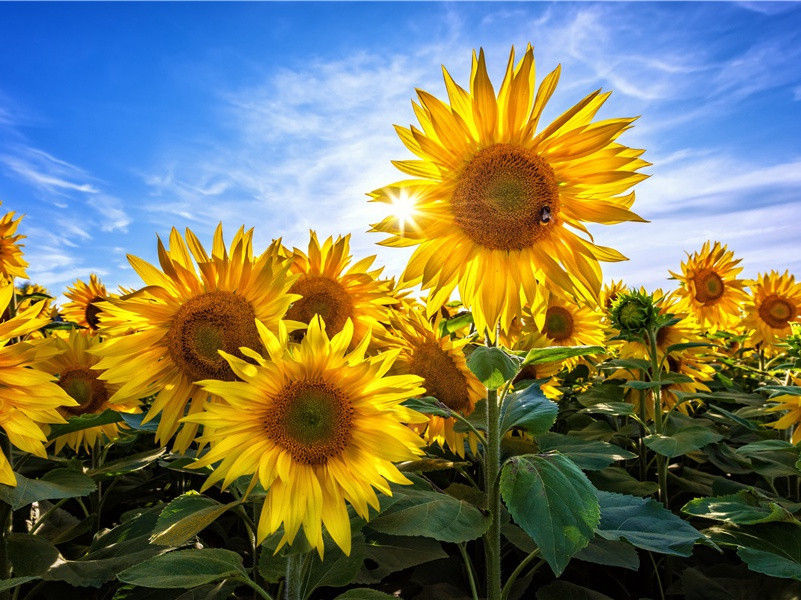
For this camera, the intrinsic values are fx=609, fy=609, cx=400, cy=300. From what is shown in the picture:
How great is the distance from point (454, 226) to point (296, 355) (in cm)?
80

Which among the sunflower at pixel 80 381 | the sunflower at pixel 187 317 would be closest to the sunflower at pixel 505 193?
the sunflower at pixel 187 317

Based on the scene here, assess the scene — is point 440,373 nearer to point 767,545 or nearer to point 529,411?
point 529,411

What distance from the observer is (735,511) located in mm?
2400

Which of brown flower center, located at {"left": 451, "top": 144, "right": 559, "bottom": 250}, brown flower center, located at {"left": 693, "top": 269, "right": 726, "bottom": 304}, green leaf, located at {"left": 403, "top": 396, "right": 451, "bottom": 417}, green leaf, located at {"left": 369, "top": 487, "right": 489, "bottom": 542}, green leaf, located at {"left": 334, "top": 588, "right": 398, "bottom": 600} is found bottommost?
green leaf, located at {"left": 334, "top": 588, "right": 398, "bottom": 600}

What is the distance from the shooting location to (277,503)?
177cm

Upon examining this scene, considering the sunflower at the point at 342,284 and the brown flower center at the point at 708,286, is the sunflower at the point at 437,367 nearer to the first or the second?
the sunflower at the point at 342,284

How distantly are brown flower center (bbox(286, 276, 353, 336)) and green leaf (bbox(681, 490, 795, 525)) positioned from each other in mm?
1628

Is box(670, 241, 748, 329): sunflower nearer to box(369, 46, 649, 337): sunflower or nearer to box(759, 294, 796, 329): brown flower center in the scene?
box(759, 294, 796, 329): brown flower center

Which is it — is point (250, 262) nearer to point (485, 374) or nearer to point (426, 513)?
point (485, 374)

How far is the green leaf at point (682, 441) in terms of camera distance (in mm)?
2641

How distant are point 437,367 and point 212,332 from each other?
123 centimetres

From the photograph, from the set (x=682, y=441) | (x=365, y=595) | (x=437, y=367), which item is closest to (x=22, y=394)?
(x=365, y=595)

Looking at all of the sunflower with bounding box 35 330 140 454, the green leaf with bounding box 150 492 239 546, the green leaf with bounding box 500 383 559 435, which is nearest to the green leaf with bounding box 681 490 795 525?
the green leaf with bounding box 500 383 559 435

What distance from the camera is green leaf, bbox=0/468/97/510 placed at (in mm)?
2104
